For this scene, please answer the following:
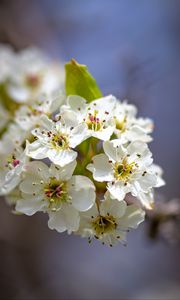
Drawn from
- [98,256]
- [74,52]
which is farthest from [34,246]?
[74,52]

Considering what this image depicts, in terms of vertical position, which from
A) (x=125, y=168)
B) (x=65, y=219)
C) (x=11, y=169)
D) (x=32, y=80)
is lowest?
(x=65, y=219)

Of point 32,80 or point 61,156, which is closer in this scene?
point 61,156

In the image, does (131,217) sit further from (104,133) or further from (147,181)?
(104,133)

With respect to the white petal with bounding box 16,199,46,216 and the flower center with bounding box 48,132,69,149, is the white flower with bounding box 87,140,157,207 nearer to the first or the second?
the flower center with bounding box 48,132,69,149

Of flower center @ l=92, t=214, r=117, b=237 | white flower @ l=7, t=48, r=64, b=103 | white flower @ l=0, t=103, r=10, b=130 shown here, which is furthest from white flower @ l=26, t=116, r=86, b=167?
white flower @ l=7, t=48, r=64, b=103

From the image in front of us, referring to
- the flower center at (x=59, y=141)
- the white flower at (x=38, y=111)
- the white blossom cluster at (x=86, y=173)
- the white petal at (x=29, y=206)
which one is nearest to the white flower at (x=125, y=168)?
the white blossom cluster at (x=86, y=173)

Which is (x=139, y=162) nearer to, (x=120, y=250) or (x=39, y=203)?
(x=39, y=203)

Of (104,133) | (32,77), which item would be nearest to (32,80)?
(32,77)
